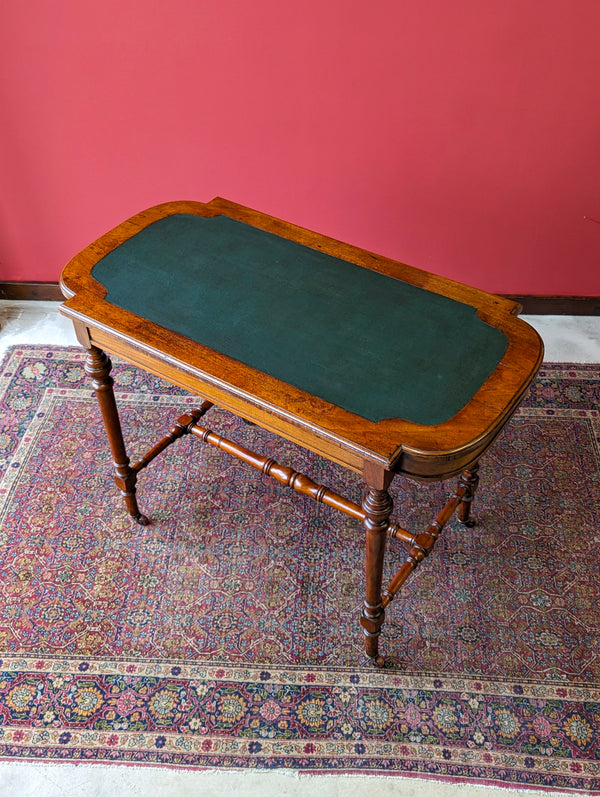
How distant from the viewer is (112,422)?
2879mm

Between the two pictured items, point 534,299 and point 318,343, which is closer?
point 318,343

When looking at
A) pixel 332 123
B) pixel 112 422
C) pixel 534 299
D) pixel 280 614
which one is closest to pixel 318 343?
pixel 112 422

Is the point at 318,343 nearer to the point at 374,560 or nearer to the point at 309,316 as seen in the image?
the point at 309,316

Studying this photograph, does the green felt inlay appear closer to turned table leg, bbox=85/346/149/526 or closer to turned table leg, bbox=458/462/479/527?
turned table leg, bbox=85/346/149/526

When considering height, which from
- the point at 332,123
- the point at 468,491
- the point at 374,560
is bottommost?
the point at 468,491

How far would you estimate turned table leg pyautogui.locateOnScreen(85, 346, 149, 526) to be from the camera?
8.84 feet

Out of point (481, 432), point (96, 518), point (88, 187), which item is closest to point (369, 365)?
point (481, 432)

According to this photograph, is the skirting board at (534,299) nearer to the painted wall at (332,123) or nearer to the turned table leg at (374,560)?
the painted wall at (332,123)

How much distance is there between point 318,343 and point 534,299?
6.73 ft

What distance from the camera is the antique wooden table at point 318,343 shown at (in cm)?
215

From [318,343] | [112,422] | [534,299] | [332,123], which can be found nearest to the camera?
[318,343]

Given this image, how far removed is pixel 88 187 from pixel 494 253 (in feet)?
6.72

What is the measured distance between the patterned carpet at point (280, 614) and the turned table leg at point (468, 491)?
51 mm

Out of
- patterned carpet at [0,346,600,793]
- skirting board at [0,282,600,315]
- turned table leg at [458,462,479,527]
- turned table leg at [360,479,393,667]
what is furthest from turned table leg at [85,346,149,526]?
skirting board at [0,282,600,315]
